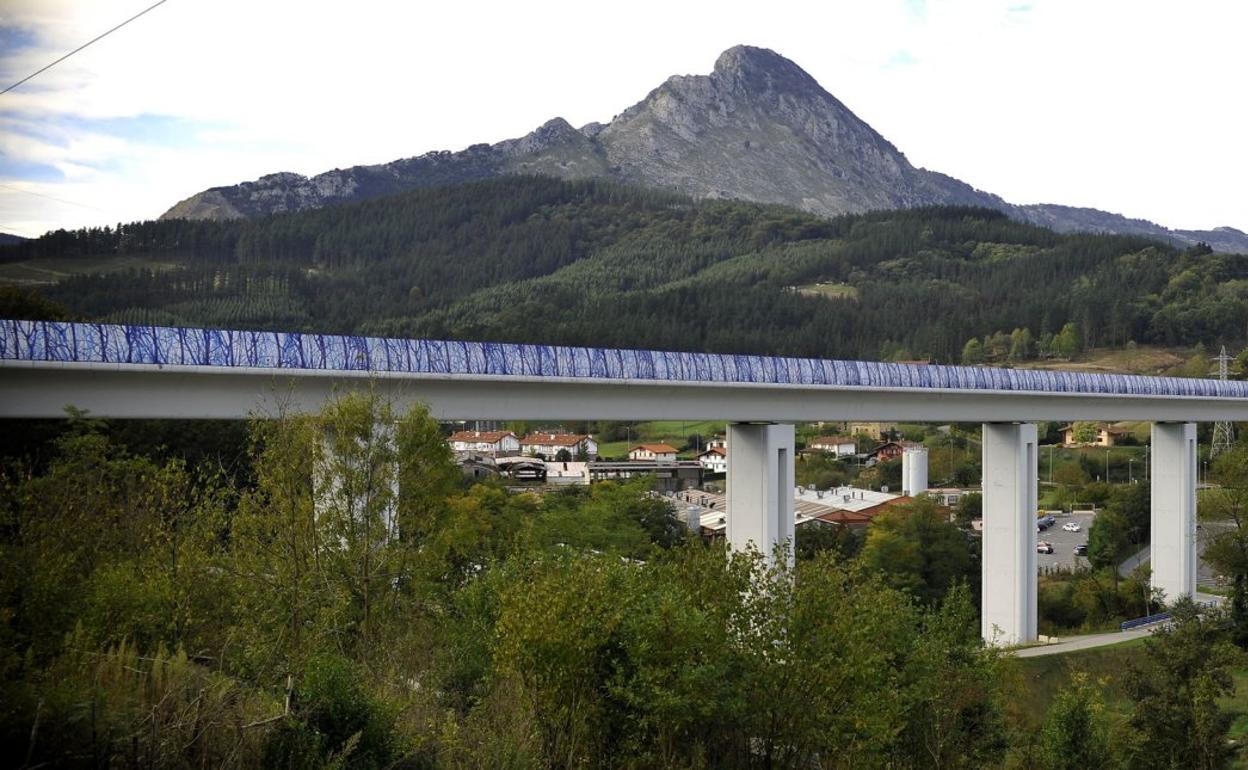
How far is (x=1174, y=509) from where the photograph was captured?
47.1 metres

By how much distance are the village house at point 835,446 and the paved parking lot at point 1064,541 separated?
69.5 ft

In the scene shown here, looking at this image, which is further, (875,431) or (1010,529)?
(875,431)

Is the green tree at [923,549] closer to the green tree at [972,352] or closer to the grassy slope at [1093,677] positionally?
the grassy slope at [1093,677]

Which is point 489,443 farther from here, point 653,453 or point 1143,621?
point 1143,621

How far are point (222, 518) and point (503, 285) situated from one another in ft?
434

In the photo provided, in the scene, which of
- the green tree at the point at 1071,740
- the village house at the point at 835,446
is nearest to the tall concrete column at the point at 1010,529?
the green tree at the point at 1071,740

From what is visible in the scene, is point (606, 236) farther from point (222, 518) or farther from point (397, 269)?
point (222, 518)

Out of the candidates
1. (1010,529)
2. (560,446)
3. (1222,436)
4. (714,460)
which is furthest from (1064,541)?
(560,446)

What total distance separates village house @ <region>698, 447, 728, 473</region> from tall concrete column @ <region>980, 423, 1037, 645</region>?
44099 mm

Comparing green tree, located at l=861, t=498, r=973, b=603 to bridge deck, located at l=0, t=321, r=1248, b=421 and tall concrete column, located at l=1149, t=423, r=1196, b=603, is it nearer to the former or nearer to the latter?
tall concrete column, located at l=1149, t=423, r=1196, b=603

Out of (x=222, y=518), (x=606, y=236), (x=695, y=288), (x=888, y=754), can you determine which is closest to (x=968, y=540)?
(x=888, y=754)

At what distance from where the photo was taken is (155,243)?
10662 cm

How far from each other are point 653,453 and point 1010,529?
163ft

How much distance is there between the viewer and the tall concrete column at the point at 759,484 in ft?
97.2
